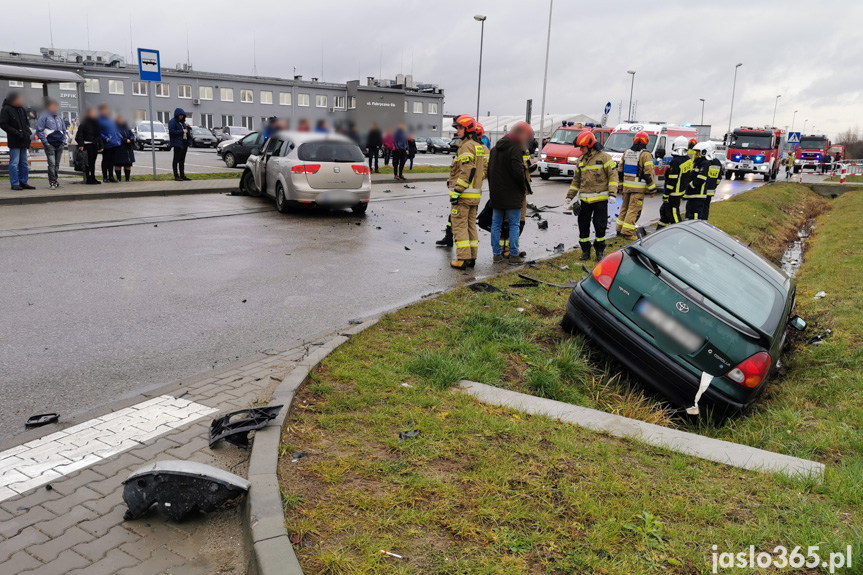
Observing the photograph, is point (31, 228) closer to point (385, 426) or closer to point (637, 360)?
point (385, 426)

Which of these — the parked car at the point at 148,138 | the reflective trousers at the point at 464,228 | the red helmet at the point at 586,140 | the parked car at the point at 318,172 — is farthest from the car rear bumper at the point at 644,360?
the parked car at the point at 148,138

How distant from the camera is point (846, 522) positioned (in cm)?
304

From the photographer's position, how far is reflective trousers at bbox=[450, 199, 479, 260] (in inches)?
344

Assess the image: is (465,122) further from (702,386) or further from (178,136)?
(178,136)

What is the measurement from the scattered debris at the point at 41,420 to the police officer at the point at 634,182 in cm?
998

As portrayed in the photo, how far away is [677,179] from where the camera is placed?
11125mm

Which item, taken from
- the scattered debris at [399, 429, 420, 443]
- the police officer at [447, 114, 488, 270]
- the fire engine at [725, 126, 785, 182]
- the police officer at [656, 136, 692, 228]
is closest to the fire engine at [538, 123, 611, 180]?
the fire engine at [725, 126, 785, 182]

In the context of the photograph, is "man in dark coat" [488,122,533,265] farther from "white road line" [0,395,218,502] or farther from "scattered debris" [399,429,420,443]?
"white road line" [0,395,218,502]

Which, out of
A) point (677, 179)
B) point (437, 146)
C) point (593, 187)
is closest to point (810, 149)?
point (437, 146)

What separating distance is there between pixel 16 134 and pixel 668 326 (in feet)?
45.1

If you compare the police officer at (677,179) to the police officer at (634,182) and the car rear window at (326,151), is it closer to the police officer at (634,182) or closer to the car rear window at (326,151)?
the police officer at (634,182)

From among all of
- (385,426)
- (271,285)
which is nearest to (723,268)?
(385,426)

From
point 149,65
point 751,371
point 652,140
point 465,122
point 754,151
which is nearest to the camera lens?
point 751,371

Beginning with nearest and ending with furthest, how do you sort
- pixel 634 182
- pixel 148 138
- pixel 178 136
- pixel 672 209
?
1. pixel 672 209
2. pixel 634 182
3. pixel 178 136
4. pixel 148 138
